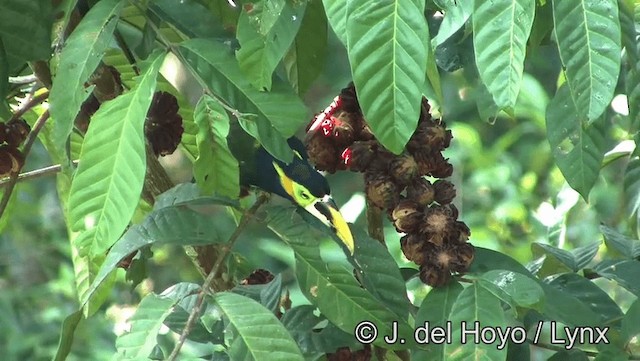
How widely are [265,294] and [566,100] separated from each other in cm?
28

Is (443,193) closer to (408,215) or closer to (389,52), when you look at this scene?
(408,215)

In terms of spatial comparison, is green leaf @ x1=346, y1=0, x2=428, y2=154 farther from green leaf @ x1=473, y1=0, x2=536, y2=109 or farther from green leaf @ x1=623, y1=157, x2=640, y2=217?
green leaf @ x1=623, y1=157, x2=640, y2=217

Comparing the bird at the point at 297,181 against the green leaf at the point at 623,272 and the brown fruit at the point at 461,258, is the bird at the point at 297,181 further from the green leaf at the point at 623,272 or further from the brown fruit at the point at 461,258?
the green leaf at the point at 623,272

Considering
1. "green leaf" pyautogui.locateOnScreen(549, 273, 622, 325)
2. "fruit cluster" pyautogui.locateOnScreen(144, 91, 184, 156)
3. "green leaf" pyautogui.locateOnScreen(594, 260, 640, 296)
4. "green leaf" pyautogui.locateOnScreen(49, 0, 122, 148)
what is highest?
"green leaf" pyautogui.locateOnScreen(49, 0, 122, 148)

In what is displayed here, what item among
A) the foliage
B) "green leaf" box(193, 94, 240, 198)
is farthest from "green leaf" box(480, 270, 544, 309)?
"green leaf" box(193, 94, 240, 198)

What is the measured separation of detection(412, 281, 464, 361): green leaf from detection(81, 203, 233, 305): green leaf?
0.55ft

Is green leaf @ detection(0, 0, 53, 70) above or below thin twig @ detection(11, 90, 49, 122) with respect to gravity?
above

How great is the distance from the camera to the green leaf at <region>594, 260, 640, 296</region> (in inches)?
33.2

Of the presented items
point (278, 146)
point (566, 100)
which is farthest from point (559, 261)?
point (278, 146)

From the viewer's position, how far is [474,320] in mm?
678

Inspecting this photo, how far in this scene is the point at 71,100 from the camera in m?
0.65

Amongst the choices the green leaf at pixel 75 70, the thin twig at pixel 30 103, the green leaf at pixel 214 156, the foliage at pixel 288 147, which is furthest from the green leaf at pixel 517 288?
the thin twig at pixel 30 103

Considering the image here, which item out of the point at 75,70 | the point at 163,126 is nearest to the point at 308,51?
the point at 163,126

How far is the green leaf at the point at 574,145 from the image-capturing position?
0.73m
